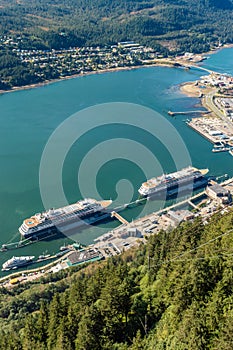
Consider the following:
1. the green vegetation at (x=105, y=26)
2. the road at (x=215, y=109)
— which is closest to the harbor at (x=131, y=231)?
the road at (x=215, y=109)

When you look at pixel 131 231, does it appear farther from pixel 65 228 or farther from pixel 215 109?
pixel 215 109

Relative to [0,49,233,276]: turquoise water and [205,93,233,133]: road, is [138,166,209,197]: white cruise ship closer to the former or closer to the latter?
[0,49,233,276]: turquoise water

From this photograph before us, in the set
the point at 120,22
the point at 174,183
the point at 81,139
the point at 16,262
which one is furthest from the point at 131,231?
the point at 120,22

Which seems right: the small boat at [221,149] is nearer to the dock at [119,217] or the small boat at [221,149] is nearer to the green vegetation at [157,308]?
the dock at [119,217]

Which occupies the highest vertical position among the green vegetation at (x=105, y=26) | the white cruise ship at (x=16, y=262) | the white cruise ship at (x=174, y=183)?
the green vegetation at (x=105, y=26)

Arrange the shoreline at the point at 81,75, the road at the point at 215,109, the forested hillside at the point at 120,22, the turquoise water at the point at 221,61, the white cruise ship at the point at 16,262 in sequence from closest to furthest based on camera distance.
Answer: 1. the white cruise ship at the point at 16,262
2. the road at the point at 215,109
3. the shoreline at the point at 81,75
4. the turquoise water at the point at 221,61
5. the forested hillside at the point at 120,22

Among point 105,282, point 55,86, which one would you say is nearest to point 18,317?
point 105,282

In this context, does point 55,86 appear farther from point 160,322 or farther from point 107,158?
point 160,322
